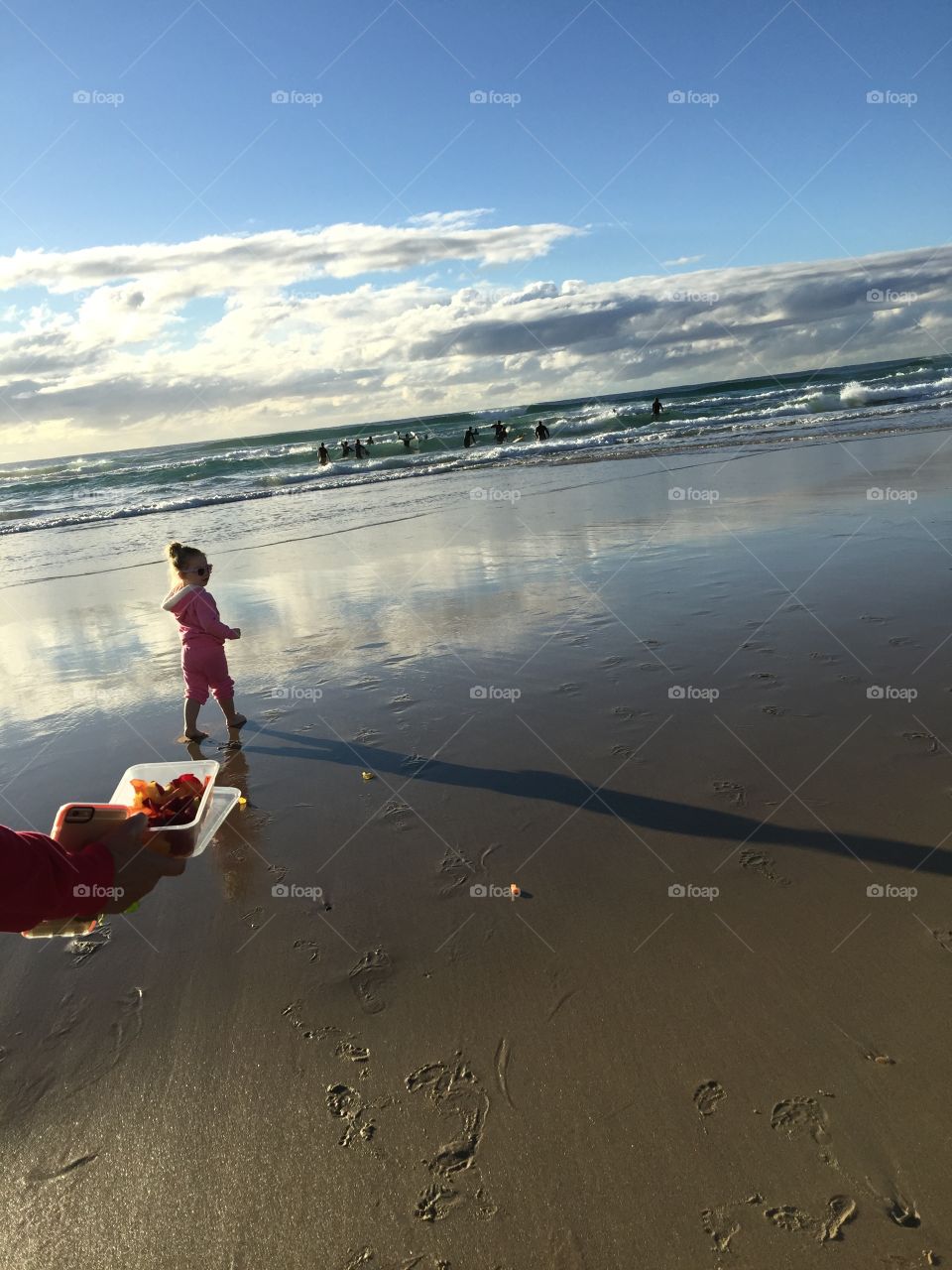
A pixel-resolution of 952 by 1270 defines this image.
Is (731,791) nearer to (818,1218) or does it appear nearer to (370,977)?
(370,977)

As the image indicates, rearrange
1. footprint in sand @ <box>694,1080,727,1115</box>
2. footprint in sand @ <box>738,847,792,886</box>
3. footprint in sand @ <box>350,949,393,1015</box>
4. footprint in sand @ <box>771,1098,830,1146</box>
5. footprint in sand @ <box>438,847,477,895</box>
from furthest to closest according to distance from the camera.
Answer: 1. footprint in sand @ <box>438,847,477,895</box>
2. footprint in sand @ <box>738,847,792,886</box>
3. footprint in sand @ <box>350,949,393,1015</box>
4. footprint in sand @ <box>694,1080,727,1115</box>
5. footprint in sand @ <box>771,1098,830,1146</box>

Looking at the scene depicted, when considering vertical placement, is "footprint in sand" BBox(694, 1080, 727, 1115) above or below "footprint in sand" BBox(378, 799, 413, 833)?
below

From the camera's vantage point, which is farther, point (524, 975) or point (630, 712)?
point (630, 712)

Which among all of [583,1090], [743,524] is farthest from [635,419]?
[583,1090]

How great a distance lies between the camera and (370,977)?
3406 mm

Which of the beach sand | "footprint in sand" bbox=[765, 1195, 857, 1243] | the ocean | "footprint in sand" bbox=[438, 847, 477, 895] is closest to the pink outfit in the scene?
the beach sand

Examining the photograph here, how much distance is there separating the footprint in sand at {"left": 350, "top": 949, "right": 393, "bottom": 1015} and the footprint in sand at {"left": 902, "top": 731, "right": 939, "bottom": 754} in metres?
3.43

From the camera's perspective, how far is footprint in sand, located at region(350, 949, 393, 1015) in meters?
3.24

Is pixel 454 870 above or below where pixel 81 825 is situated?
below

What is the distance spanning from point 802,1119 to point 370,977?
1719mm

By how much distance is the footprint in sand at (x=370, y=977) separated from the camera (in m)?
3.24

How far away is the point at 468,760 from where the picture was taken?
5395 millimetres

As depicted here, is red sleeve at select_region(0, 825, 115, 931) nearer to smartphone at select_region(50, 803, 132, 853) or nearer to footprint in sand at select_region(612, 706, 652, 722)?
smartphone at select_region(50, 803, 132, 853)

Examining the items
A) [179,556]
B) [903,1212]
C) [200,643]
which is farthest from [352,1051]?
[179,556]
